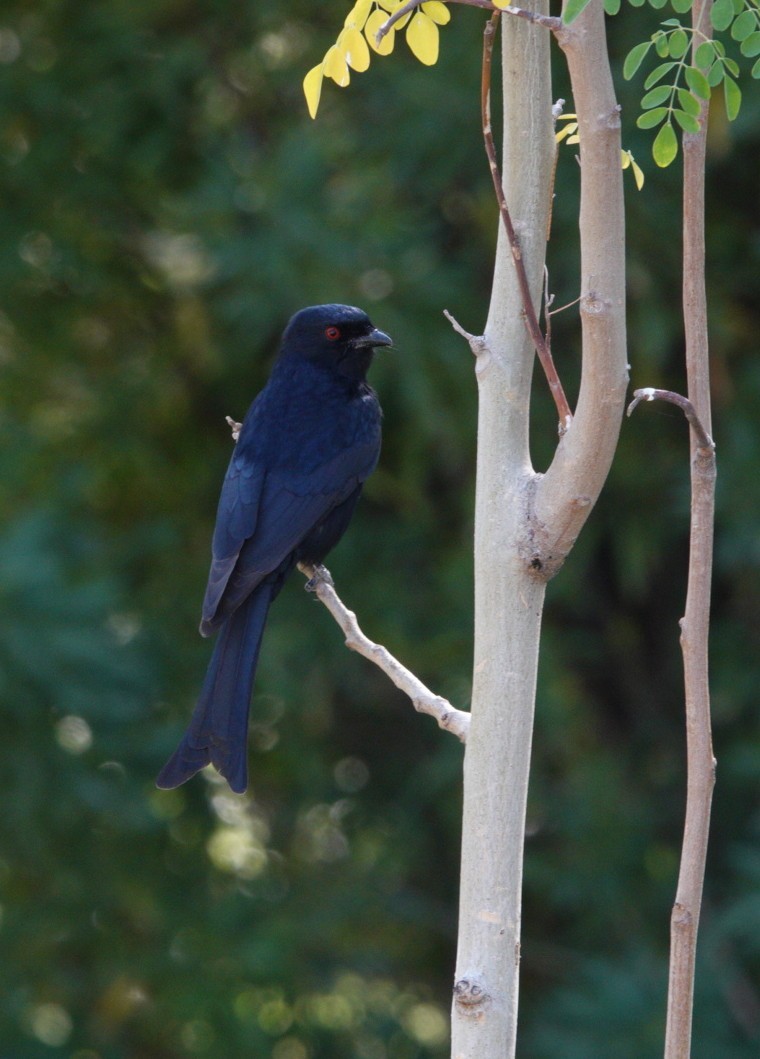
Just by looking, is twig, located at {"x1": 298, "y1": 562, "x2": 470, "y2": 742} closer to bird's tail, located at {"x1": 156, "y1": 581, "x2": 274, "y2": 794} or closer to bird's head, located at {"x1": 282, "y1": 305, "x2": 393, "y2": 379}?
bird's tail, located at {"x1": 156, "y1": 581, "x2": 274, "y2": 794}

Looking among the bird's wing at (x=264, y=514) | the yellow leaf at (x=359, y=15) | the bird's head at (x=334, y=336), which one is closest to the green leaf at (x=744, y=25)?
the yellow leaf at (x=359, y=15)

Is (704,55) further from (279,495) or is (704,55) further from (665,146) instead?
(279,495)

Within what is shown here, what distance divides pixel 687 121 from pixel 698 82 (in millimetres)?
49

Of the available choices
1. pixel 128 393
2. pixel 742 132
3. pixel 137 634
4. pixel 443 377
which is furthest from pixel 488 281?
pixel 137 634

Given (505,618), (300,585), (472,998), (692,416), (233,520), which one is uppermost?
(300,585)

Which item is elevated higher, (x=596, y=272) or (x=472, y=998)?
(x=596, y=272)

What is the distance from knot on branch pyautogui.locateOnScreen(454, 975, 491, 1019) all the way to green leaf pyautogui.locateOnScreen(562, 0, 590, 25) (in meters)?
1.11

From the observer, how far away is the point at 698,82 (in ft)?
5.74

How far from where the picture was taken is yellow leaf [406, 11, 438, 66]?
1.91 meters

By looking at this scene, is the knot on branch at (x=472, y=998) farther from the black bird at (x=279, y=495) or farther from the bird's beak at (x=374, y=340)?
the bird's beak at (x=374, y=340)

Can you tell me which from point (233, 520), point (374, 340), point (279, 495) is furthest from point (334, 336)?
point (233, 520)

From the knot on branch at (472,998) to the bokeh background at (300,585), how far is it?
3.53 meters

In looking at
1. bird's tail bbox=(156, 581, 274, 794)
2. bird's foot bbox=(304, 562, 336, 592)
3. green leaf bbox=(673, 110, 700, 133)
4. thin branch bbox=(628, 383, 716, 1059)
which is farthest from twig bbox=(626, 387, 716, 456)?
bird's foot bbox=(304, 562, 336, 592)

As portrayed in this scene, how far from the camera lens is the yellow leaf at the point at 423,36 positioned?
1.91 metres
